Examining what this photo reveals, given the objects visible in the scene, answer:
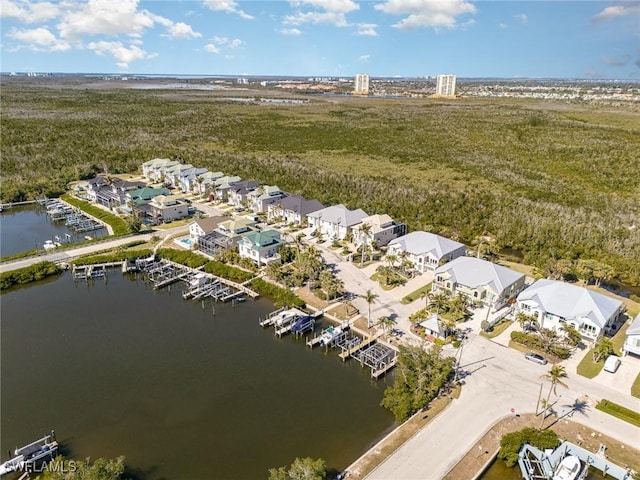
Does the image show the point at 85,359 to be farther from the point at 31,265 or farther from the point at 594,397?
the point at 594,397

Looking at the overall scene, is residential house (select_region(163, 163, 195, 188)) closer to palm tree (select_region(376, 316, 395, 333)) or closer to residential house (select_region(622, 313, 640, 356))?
palm tree (select_region(376, 316, 395, 333))

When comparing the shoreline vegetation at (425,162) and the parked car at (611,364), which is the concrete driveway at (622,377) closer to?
the parked car at (611,364)

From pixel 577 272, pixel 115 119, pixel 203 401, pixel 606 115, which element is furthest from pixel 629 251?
pixel 115 119

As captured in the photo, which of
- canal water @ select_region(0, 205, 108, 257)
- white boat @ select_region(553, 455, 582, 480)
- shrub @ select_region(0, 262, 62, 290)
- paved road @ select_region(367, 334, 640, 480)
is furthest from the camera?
canal water @ select_region(0, 205, 108, 257)

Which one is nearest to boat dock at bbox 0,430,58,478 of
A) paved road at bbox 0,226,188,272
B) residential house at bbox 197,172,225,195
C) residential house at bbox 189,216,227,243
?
paved road at bbox 0,226,188,272

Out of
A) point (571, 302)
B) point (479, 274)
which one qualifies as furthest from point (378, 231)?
point (571, 302)

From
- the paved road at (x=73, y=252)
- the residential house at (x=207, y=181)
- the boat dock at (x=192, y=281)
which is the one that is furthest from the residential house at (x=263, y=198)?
the boat dock at (x=192, y=281)

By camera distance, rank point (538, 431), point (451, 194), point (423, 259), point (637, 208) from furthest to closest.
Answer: point (451, 194) → point (637, 208) → point (423, 259) → point (538, 431)
